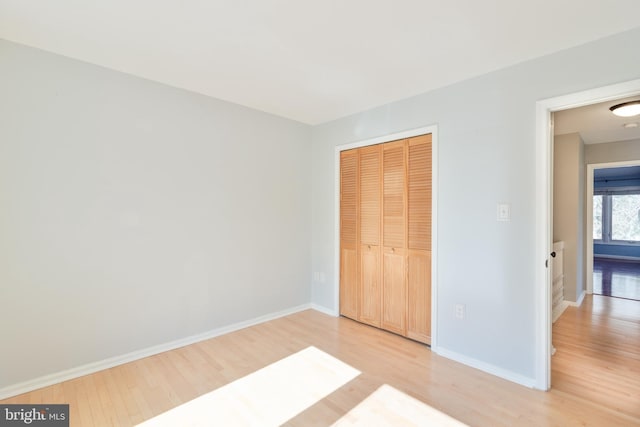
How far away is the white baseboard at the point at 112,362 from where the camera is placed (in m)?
2.08

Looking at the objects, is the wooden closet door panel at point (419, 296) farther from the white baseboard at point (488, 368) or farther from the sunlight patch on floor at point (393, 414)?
the sunlight patch on floor at point (393, 414)

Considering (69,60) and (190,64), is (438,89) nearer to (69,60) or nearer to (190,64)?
(190,64)

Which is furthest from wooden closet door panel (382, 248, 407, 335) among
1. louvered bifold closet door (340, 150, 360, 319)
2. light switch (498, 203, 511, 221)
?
light switch (498, 203, 511, 221)

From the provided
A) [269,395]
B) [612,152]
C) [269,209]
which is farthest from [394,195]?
[612,152]

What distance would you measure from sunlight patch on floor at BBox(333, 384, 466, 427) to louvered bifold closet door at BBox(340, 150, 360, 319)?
4.95 feet

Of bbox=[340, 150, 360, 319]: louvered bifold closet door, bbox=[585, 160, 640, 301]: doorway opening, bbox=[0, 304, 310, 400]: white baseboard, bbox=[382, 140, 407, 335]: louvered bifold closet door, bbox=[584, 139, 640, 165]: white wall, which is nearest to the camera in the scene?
bbox=[0, 304, 310, 400]: white baseboard

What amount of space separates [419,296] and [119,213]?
9.37 ft

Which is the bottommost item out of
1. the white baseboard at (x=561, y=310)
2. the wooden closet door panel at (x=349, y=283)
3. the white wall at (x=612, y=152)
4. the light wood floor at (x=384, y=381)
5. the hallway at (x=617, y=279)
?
the hallway at (x=617, y=279)

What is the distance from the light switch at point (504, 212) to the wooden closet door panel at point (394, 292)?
992mm

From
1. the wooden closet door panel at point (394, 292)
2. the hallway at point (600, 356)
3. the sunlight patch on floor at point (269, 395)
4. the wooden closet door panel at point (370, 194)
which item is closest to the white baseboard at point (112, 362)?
the sunlight patch on floor at point (269, 395)

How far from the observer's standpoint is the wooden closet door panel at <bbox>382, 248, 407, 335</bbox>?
3.06m

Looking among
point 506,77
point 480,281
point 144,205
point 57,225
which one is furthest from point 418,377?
point 57,225

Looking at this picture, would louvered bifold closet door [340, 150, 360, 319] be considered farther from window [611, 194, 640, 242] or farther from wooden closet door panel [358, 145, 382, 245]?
window [611, 194, 640, 242]

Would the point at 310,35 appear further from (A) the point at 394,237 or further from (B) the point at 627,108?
(B) the point at 627,108
